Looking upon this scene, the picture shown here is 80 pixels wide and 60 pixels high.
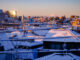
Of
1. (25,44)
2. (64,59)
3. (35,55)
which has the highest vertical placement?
(64,59)

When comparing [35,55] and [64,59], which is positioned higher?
[64,59]

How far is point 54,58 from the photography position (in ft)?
4.22

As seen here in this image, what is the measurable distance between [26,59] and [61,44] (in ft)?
2.37

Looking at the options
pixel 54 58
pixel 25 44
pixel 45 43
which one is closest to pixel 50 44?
pixel 45 43

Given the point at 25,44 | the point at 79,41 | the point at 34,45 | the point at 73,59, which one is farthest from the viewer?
the point at 34,45

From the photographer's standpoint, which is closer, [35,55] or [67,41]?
[67,41]

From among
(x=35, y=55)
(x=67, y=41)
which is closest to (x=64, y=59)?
(x=67, y=41)

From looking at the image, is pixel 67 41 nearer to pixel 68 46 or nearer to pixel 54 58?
pixel 68 46

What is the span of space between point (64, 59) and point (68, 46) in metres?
0.99

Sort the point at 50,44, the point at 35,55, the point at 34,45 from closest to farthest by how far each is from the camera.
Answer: the point at 50,44, the point at 35,55, the point at 34,45

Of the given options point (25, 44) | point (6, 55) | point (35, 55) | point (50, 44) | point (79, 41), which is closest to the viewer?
point (6, 55)

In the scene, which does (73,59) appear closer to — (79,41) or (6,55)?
(6,55)

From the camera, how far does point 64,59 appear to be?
4.07 feet

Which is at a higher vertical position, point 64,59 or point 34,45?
point 64,59
